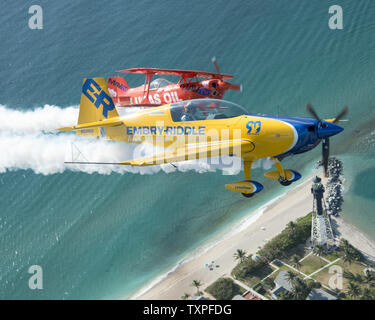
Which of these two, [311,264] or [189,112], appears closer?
[189,112]

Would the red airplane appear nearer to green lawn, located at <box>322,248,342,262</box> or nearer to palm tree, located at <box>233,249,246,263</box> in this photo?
palm tree, located at <box>233,249,246,263</box>

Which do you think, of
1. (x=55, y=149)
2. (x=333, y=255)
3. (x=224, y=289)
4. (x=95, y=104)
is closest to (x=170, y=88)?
(x=95, y=104)

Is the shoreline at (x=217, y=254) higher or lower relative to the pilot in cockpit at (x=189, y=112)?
lower

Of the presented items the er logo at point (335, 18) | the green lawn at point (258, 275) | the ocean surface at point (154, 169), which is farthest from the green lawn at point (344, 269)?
the er logo at point (335, 18)

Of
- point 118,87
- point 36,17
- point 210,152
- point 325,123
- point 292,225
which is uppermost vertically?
point 36,17

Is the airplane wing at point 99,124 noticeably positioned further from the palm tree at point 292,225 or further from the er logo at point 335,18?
the er logo at point 335,18

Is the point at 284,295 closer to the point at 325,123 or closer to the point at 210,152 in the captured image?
the point at 210,152
